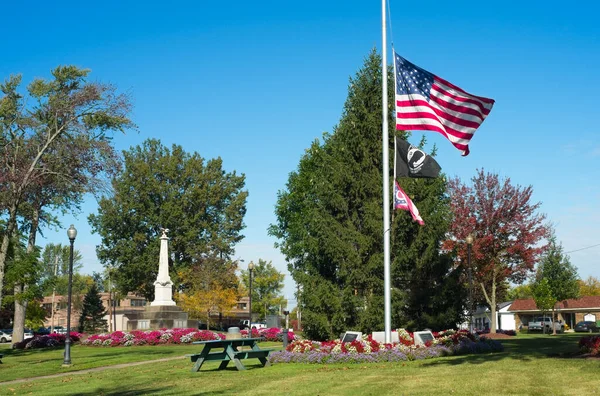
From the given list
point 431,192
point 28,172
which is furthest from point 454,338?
point 28,172

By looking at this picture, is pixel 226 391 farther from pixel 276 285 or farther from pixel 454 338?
pixel 276 285

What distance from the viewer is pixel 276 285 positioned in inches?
3755

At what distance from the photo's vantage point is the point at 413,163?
19125 mm

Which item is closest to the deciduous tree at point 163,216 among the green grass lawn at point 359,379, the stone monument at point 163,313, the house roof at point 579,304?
the stone monument at point 163,313

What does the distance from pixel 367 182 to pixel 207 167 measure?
43.5 m

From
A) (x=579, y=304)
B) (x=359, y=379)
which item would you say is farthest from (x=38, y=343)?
(x=579, y=304)

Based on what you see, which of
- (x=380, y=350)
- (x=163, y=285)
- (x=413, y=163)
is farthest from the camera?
(x=163, y=285)

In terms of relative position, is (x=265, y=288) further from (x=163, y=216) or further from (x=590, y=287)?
(x=590, y=287)

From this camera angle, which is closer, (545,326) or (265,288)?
(545,326)

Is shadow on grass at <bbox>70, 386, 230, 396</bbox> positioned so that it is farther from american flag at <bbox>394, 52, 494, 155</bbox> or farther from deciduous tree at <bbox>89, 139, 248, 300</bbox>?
deciduous tree at <bbox>89, 139, 248, 300</bbox>

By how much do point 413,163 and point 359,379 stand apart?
7.38 m

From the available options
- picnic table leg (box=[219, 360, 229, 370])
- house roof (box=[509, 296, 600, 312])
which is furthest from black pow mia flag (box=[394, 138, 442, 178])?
house roof (box=[509, 296, 600, 312])

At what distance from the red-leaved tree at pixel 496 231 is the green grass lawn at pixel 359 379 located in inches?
1095

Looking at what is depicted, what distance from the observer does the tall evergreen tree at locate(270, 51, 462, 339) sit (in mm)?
27484
